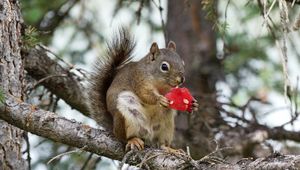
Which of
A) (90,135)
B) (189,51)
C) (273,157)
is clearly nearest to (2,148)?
(90,135)

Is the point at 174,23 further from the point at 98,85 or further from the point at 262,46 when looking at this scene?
the point at 98,85

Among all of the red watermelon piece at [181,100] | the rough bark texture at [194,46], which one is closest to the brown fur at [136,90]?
the red watermelon piece at [181,100]

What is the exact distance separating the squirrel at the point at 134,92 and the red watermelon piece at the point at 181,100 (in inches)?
2.6

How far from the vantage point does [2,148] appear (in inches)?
95.1

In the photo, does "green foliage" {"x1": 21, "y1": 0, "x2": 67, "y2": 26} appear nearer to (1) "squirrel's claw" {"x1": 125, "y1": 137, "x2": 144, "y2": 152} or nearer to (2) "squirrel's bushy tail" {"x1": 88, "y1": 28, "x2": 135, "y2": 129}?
(2) "squirrel's bushy tail" {"x1": 88, "y1": 28, "x2": 135, "y2": 129}

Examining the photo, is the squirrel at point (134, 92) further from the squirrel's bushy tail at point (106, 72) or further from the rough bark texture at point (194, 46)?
the rough bark texture at point (194, 46)

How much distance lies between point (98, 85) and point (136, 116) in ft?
1.19

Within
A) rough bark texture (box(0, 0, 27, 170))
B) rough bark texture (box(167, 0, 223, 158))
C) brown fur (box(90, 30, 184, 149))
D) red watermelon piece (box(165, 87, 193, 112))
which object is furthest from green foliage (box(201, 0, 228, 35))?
rough bark texture (box(167, 0, 223, 158))

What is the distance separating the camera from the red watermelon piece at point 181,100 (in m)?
2.70

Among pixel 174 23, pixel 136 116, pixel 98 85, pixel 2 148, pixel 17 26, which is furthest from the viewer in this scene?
pixel 174 23

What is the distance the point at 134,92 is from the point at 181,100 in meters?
0.47

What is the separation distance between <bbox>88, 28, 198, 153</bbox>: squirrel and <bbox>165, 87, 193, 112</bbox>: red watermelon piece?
0.07 metres

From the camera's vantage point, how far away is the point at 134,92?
3146 millimetres

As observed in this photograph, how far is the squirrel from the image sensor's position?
289cm
